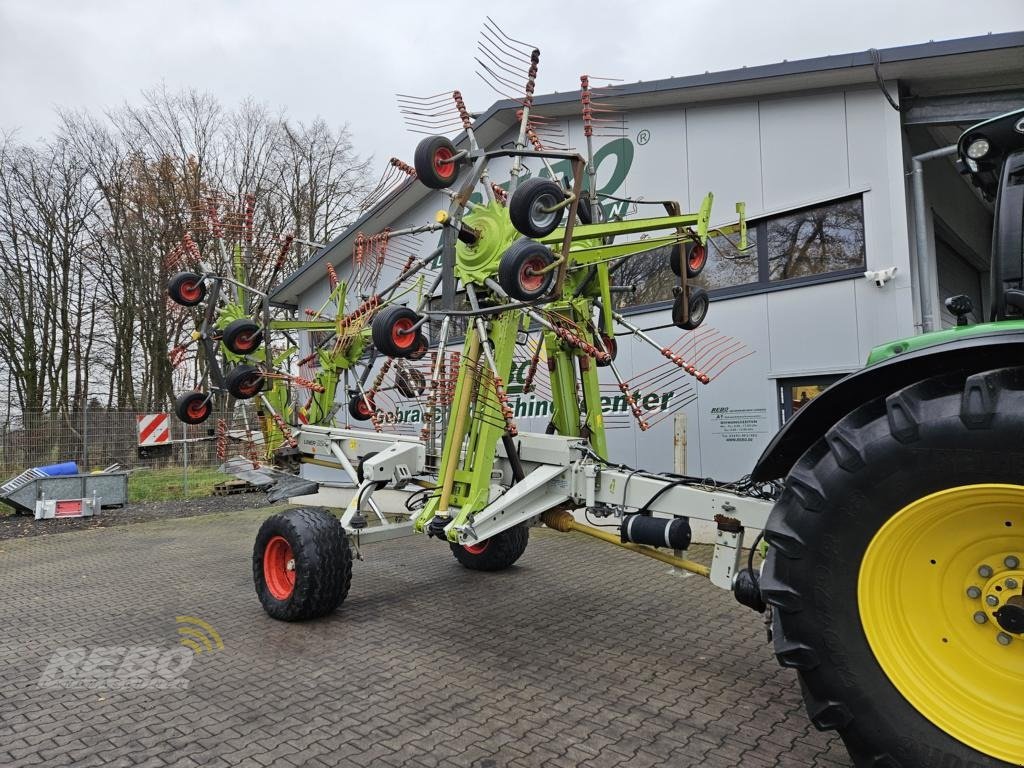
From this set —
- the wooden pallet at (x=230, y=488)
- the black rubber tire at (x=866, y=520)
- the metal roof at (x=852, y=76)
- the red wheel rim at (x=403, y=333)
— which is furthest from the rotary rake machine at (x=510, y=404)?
the wooden pallet at (x=230, y=488)

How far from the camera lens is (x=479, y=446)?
5.02m

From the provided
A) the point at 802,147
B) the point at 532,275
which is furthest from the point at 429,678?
the point at 802,147

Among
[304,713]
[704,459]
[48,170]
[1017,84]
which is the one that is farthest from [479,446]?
[48,170]

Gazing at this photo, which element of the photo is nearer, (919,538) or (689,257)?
(919,538)

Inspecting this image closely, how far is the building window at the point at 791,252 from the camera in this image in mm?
7492

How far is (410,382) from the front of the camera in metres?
6.85

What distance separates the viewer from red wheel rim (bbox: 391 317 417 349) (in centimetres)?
494

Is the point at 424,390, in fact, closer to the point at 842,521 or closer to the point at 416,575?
the point at 416,575

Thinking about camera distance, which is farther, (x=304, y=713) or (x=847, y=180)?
(x=847, y=180)

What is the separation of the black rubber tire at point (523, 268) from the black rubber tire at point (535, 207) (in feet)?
0.28

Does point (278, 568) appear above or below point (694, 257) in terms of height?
below

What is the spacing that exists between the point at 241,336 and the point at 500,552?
3.45m

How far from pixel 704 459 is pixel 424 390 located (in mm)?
3839

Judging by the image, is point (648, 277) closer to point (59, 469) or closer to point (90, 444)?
point (59, 469)
